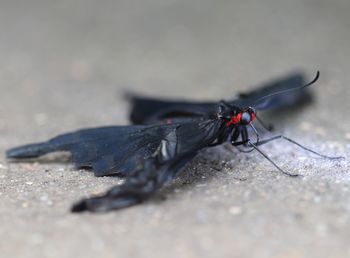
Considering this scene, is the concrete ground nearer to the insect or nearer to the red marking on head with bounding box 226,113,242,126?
the insect

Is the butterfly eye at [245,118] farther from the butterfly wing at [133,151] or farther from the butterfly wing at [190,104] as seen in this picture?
the butterfly wing at [190,104]

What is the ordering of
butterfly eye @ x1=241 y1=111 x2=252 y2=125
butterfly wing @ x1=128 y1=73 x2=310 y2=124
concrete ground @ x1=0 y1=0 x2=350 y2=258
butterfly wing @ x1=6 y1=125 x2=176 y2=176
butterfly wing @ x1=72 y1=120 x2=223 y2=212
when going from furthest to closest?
butterfly wing @ x1=128 y1=73 x2=310 y2=124 → butterfly eye @ x1=241 y1=111 x2=252 y2=125 → butterfly wing @ x1=6 y1=125 x2=176 y2=176 → butterfly wing @ x1=72 y1=120 x2=223 y2=212 → concrete ground @ x1=0 y1=0 x2=350 y2=258

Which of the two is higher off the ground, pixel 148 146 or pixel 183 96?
pixel 148 146

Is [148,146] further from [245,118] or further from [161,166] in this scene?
[245,118]

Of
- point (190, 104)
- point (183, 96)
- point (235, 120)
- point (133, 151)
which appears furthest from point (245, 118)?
point (183, 96)

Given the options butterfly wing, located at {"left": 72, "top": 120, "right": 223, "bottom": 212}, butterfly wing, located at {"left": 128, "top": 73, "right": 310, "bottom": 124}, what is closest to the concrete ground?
butterfly wing, located at {"left": 72, "top": 120, "right": 223, "bottom": 212}

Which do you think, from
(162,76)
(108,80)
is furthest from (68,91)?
(162,76)

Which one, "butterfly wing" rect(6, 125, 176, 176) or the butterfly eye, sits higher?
the butterfly eye
